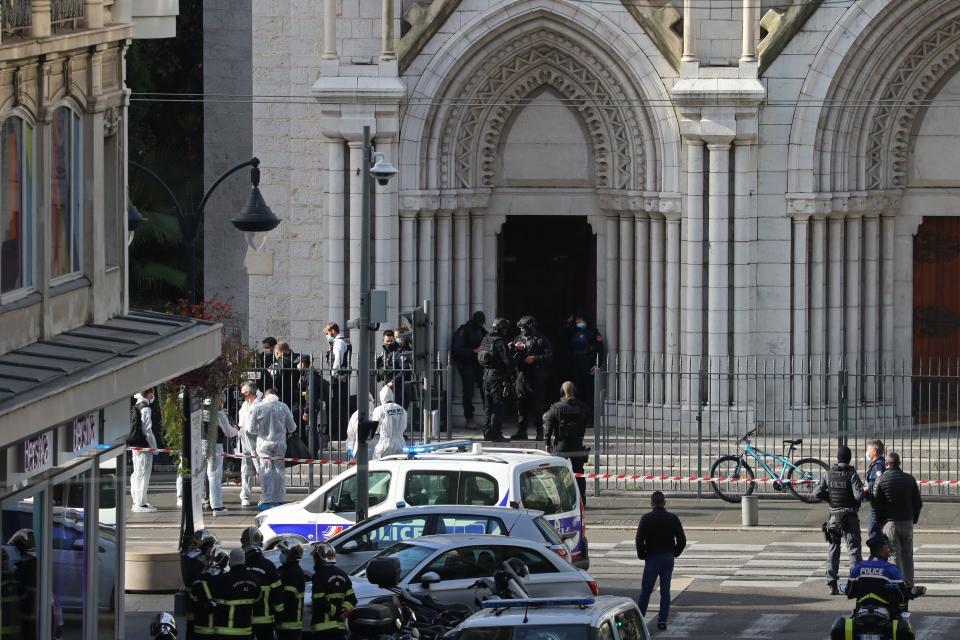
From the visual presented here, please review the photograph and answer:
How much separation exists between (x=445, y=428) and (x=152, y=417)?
4.57m

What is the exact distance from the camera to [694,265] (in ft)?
96.2

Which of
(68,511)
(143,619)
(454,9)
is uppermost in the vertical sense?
(454,9)

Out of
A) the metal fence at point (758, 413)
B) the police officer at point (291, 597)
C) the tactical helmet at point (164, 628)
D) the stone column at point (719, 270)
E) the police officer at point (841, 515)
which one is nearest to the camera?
the tactical helmet at point (164, 628)

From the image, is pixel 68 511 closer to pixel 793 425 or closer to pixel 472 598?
pixel 472 598

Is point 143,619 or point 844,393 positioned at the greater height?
point 844,393

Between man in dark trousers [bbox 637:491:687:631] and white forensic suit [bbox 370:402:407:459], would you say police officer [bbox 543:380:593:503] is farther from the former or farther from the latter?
man in dark trousers [bbox 637:491:687:631]

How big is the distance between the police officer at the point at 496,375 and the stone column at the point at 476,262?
1.99 meters

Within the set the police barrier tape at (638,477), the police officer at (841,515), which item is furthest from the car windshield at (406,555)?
the police barrier tape at (638,477)

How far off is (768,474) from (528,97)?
22.0 feet

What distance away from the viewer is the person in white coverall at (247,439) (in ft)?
87.6

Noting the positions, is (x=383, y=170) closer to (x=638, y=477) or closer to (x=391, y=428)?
(x=391, y=428)

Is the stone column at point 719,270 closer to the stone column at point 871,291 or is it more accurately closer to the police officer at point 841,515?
the stone column at point 871,291

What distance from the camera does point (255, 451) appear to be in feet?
88.0

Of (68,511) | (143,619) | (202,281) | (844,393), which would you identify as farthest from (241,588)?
(202,281)
